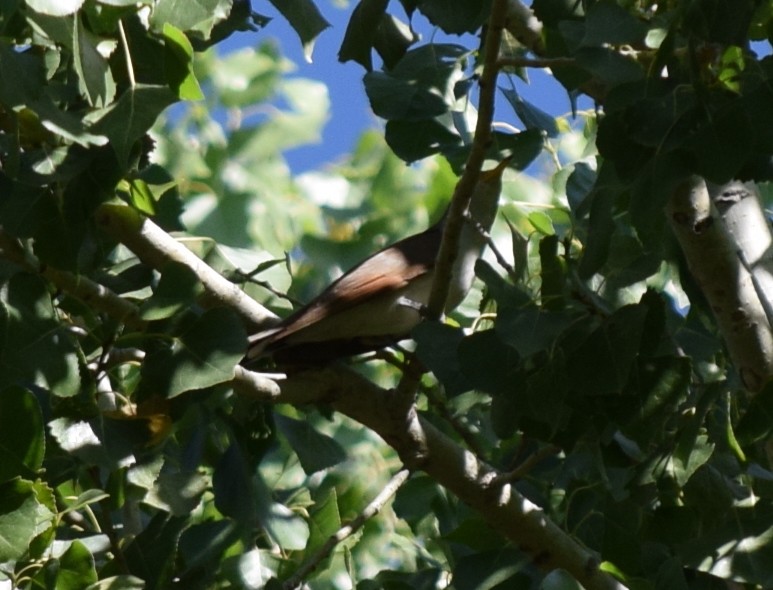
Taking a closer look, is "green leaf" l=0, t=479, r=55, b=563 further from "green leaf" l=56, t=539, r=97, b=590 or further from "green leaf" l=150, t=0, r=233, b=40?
"green leaf" l=150, t=0, r=233, b=40

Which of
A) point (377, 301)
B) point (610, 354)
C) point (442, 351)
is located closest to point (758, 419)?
point (610, 354)

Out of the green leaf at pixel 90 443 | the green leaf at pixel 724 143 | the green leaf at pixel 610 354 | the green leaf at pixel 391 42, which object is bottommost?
the green leaf at pixel 90 443

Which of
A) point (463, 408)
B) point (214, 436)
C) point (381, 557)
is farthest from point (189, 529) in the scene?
point (381, 557)

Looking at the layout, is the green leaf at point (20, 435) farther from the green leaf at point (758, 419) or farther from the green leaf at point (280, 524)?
the green leaf at point (758, 419)

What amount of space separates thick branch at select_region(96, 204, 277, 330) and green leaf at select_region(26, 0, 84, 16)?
860mm

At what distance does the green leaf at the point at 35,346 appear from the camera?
2.50 m

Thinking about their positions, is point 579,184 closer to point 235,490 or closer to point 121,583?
point 235,490

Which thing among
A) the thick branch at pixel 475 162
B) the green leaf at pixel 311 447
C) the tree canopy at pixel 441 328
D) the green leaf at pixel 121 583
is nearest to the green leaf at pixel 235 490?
the tree canopy at pixel 441 328

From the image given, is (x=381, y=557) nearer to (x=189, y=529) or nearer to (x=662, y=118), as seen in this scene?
(x=189, y=529)

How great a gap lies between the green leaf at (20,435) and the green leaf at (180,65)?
2.15 feet

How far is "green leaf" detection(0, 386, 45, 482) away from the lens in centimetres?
244

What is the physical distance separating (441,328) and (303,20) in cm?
72

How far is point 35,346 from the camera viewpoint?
8.32 feet

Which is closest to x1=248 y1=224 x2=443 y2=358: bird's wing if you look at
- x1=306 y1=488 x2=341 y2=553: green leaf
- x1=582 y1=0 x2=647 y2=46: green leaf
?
x1=306 y1=488 x2=341 y2=553: green leaf
